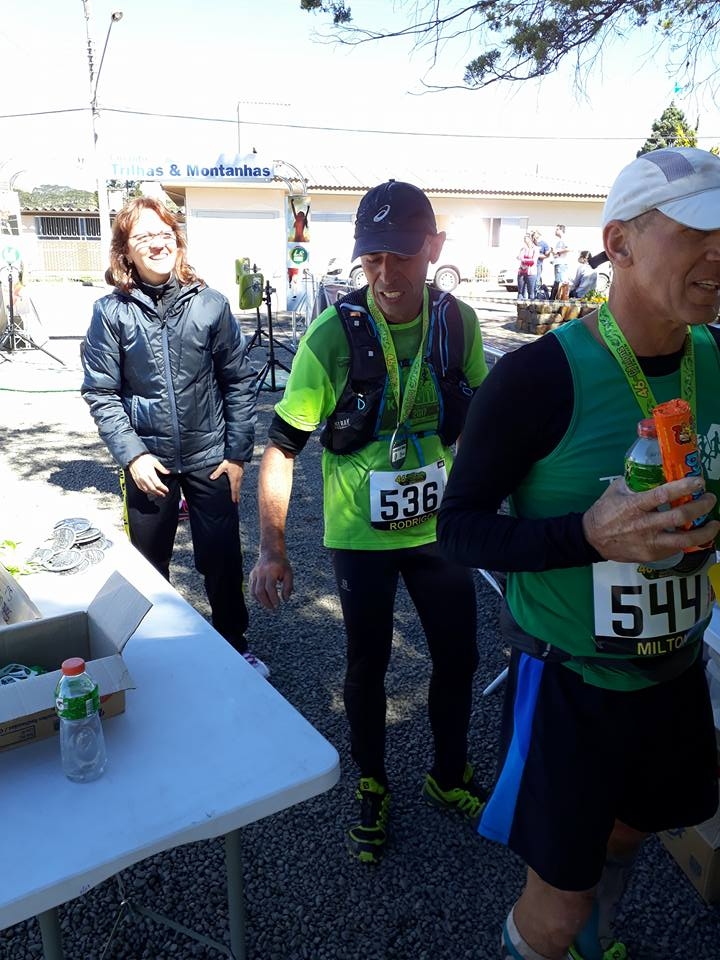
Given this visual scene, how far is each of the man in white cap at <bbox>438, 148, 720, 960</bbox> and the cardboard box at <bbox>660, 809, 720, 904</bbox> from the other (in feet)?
2.57

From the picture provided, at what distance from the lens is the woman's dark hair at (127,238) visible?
108 inches

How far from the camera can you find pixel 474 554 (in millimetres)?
1366

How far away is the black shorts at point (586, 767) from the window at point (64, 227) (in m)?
43.3

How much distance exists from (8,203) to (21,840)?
51.2 ft

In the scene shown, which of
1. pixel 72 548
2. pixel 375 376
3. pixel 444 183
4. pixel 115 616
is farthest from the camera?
pixel 444 183

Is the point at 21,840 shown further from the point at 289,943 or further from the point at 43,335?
the point at 43,335

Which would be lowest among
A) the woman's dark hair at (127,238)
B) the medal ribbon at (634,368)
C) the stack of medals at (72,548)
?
the stack of medals at (72,548)

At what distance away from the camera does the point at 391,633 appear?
2.26m

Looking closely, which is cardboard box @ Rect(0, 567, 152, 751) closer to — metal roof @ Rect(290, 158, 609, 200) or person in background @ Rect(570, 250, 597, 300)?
person in background @ Rect(570, 250, 597, 300)

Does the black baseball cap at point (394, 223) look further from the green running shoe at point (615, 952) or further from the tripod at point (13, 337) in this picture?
the tripod at point (13, 337)

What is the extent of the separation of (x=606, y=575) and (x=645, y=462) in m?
0.28

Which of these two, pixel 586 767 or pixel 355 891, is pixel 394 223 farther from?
pixel 355 891

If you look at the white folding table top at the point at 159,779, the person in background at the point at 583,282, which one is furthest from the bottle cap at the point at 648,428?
the person in background at the point at 583,282

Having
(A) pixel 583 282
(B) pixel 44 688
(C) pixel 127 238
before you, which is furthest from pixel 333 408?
(A) pixel 583 282
